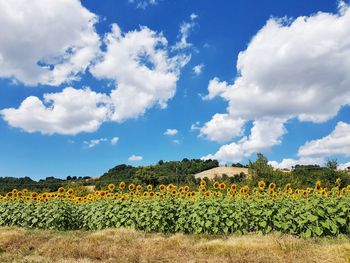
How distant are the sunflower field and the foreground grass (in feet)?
2.19

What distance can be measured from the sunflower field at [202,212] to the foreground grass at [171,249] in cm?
67

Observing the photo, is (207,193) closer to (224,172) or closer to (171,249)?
(171,249)

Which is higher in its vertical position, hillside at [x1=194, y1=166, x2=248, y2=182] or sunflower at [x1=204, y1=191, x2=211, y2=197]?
hillside at [x1=194, y1=166, x2=248, y2=182]

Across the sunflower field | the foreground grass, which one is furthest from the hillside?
the foreground grass

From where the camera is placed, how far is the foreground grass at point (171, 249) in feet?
23.9

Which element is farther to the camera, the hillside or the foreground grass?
the hillside

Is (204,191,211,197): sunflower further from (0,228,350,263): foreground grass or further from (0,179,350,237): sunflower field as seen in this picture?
(0,228,350,263): foreground grass

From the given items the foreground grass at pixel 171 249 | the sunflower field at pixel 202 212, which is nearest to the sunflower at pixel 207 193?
the sunflower field at pixel 202 212

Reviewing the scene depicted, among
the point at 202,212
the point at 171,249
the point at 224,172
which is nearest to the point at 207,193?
the point at 202,212

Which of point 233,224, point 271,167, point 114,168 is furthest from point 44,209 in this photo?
point 114,168

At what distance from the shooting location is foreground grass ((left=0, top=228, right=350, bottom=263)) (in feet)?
23.9

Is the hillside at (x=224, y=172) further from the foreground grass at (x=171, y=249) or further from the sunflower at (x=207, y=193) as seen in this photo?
the foreground grass at (x=171, y=249)

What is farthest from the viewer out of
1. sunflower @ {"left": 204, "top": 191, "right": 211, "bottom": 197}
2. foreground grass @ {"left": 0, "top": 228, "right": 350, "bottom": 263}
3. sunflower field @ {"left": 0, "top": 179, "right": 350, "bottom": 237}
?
sunflower @ {"left": 204, "top": 191, "right": 211, "bottom": 197}

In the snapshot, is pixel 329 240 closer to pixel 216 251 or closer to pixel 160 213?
pixel 216 251
